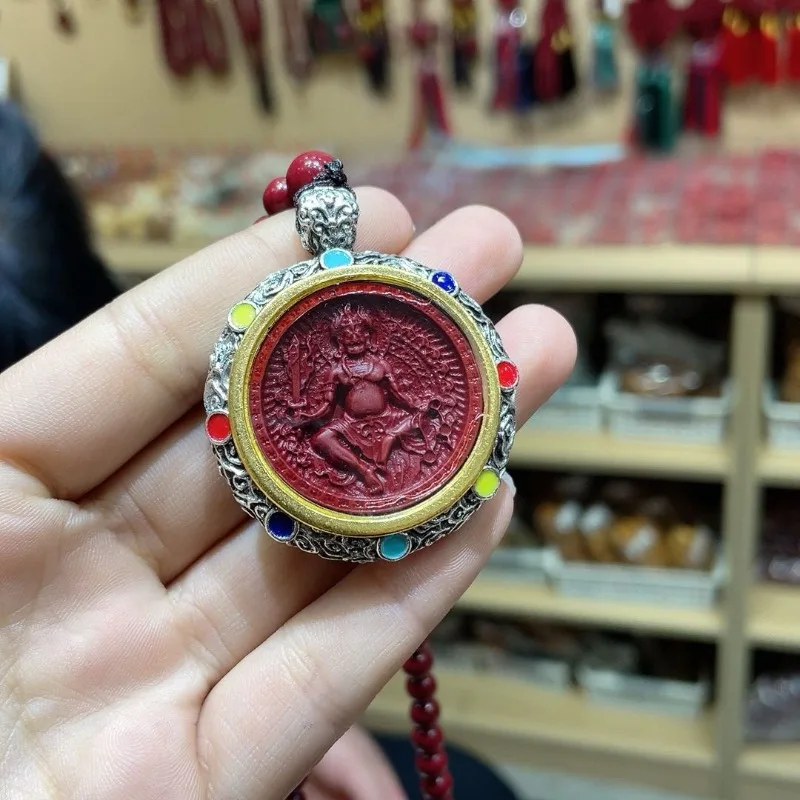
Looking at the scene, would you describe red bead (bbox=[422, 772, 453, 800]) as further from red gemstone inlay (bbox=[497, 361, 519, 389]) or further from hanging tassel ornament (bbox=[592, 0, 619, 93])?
hanging tassel ornament (bbox=[592, 0, 619, 93])

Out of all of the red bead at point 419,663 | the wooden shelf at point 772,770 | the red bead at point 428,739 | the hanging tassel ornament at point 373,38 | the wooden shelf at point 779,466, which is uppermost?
the hanging tassel ornament at point 373,38

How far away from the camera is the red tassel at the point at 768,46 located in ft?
4.55

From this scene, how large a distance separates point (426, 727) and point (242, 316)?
48 centimetres

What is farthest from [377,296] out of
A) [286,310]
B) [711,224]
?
[711,224]

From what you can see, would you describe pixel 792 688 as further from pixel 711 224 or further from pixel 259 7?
pixel 259 7

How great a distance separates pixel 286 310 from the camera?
27.5 inches

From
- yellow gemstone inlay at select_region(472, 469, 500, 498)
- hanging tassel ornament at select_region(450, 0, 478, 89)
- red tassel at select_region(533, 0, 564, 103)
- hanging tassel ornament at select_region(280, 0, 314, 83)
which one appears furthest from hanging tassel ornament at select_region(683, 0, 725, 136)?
yellow gemstone inlay at select_region(472, 469, 500, 498)

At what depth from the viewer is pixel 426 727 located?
2.91ft

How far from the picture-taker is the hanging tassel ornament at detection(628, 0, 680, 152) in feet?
4.63

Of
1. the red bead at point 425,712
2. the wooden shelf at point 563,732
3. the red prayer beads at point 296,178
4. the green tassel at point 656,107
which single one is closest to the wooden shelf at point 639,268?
the green tassel at point 656,107

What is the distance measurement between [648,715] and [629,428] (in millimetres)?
599

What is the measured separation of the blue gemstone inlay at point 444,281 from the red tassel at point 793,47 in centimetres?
101

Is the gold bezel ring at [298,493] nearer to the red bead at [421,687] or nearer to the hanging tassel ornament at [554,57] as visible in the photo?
the red bead at [421,687]

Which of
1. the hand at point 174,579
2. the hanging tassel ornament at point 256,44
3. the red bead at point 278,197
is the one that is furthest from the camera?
the hanging tassel ornament at point 256,44
